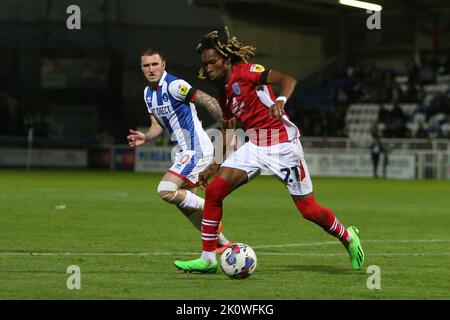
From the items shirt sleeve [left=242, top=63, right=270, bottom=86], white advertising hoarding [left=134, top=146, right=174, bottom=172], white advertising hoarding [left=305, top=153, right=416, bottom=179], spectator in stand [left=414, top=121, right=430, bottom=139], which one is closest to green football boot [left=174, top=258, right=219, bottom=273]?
shirt sleeve [left=242, top=63, right=270, bottom=86]

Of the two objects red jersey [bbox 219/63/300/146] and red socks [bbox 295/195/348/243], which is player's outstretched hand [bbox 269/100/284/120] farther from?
red socks [bbox 295/195/348/243]

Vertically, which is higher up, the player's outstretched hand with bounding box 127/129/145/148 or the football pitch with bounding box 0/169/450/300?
the player's outstretched hand with bounding box 127/129/145/148

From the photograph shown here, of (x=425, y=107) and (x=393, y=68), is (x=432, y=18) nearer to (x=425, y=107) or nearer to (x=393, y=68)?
(x=393, y=68)

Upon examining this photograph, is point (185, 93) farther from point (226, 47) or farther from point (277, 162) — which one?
point (277, 162)

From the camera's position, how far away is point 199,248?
13156 mm

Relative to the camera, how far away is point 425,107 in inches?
1756

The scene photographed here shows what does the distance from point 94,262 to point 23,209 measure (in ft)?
29.7

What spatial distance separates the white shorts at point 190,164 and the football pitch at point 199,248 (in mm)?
897

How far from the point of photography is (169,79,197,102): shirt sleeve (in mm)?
12141

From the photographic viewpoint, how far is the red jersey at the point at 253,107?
10188 mm

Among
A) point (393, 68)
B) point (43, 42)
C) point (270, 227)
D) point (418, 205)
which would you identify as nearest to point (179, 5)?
point (43, 42)

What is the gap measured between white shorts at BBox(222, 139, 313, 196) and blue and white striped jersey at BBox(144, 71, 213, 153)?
2080 mm

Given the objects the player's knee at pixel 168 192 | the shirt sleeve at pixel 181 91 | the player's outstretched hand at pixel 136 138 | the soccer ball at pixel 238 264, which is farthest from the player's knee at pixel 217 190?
the shirt sleeve at pixel 181 91

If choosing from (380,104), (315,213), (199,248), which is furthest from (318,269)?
(380,104)
